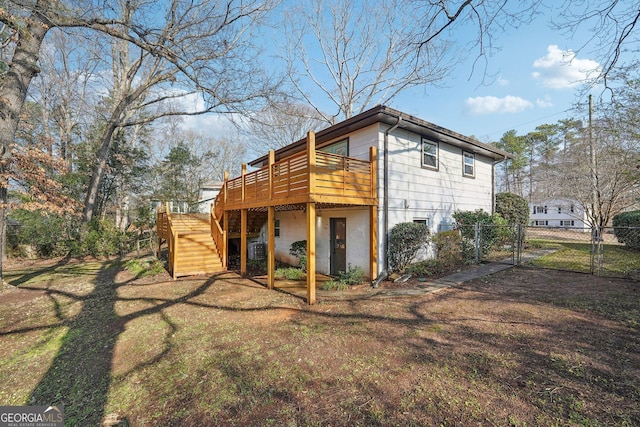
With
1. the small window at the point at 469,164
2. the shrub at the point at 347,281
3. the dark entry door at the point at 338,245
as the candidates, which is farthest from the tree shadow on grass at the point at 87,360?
the small window at the point at 469,164

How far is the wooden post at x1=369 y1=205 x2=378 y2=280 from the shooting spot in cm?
743

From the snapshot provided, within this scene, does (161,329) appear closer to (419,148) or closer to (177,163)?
(419,148)

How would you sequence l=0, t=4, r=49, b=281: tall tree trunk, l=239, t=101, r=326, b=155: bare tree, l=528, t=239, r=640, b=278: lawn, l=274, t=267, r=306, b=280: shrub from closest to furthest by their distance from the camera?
l=0, t=4, r=49, b=281: tall tree trunk, l=528, t=239, r=640, b=278: lawn, l=274, t=267, r=306, b=280: shrub, l=239, t=101, r=326, b=155: bare tree

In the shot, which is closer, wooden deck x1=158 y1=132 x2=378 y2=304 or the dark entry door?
wooden deck x1=158 y1=132 x2=378 y2=304

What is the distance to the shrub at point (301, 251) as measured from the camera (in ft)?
32.2

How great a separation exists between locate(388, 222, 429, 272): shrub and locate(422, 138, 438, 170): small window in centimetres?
252

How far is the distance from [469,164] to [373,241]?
663cm

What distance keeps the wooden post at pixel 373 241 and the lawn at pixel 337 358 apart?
1071 mm

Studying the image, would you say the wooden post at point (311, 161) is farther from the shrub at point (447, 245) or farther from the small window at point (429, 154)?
the shrub at point (447, 245)

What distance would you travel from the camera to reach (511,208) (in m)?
13.4

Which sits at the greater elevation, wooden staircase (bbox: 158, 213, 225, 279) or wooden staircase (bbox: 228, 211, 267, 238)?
wooden staircase (bbox: 228, 211, 267, 238)

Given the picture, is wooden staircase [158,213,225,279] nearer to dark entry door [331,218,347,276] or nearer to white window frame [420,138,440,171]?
dark entry door [331,218,347,276]

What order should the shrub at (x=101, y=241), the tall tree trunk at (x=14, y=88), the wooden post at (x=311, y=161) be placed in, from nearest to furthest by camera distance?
the wooden post at (x=311, y=161) → the tall tree trunk at (x=14, y=88) → the shrub at (x=101, y=241)

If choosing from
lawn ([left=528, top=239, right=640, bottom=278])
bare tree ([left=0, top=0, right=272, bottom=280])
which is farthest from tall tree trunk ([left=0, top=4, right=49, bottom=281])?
lawn ([left=528, top=239, right=640, bottom=278])
